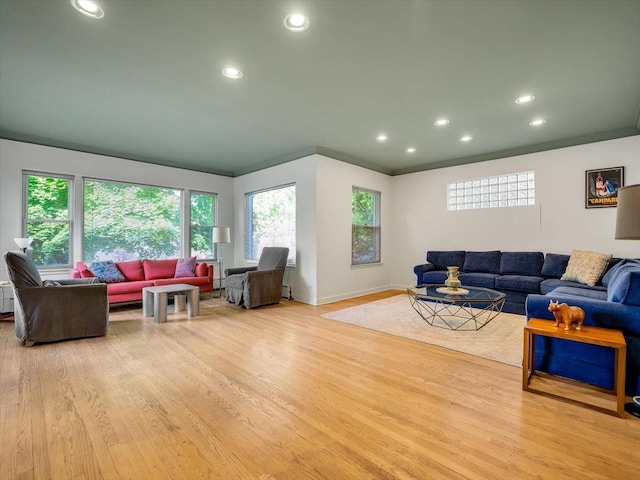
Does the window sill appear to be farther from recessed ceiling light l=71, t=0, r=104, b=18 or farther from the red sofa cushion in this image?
recessed ceiling light l=71, t=0, r=104, b=18

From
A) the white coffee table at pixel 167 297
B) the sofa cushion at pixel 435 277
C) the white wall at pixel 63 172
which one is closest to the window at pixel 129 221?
the white wall at pixel 63 172

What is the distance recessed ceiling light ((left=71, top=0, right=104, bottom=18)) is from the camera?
2.05m

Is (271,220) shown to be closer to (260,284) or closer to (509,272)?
(260,284)

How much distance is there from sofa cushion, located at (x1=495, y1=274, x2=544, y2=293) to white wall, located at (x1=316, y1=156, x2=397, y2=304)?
240 centimetres

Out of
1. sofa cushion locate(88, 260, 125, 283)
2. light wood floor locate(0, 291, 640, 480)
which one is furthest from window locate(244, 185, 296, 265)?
light wood floor locate(0, 291, 640, 480)

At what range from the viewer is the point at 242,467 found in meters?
1.49

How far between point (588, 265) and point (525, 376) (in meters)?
2.86

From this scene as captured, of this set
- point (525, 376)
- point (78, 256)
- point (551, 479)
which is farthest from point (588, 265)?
point (78, 256)

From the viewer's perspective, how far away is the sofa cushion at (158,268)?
5.45m

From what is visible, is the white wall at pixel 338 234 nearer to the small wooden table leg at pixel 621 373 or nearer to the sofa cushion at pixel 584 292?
the sofa cushion at pixel 584 292

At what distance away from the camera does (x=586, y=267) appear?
4113 millimetres

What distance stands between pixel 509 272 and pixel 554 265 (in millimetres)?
611

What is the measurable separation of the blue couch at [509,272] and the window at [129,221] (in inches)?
197

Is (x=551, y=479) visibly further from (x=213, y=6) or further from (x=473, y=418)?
(x=213, y=6)
